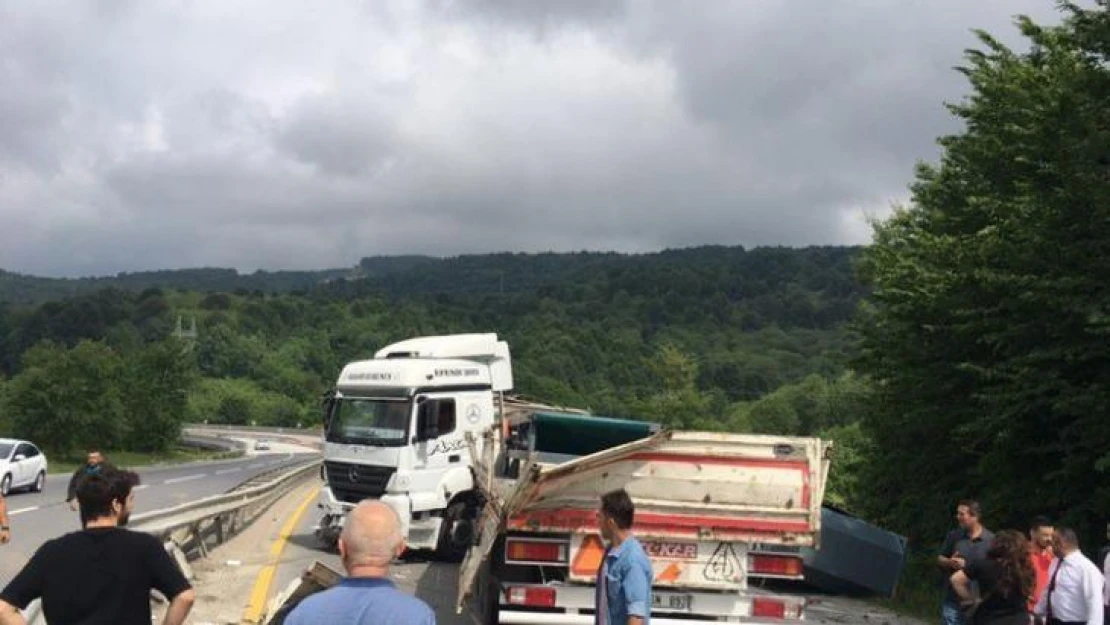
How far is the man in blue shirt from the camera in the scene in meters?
5.64

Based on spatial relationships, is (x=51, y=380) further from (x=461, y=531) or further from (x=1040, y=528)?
(x=1040, y=528)

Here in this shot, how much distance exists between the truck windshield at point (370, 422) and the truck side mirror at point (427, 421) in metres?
0.18

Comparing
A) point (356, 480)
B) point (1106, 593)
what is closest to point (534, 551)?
point (1106, 593)

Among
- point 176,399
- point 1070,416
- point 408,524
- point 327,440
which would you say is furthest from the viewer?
point 176,399

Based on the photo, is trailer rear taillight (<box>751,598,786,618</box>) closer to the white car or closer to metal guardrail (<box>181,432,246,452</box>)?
the white car

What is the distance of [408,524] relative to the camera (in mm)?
15695

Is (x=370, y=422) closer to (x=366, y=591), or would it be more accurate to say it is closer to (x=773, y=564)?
(x=773, y=564)

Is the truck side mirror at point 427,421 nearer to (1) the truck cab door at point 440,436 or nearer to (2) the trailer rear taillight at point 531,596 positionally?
(1) the truck cab door at point 440,436

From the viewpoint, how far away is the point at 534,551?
8.99 m

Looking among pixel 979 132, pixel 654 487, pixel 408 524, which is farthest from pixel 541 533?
pixel 979 132

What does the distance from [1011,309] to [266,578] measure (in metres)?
9.89

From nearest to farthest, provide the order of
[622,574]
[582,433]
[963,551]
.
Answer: [622,574], [963,551], [582,433]

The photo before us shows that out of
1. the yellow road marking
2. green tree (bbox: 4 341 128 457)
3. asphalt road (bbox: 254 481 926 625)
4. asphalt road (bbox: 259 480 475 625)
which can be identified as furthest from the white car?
green tree (bbox: 4 341 128 457)

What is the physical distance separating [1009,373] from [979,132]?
222 inches
